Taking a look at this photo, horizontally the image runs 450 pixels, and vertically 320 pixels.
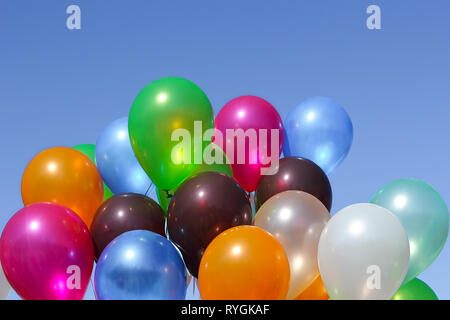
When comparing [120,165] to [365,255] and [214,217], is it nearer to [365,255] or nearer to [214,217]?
[214,217]

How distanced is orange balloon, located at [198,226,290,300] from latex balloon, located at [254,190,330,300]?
36 cm

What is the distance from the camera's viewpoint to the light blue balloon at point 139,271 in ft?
14.8

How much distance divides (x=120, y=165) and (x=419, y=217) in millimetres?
2841

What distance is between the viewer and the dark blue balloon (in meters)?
6.15

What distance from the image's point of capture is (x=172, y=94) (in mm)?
5430

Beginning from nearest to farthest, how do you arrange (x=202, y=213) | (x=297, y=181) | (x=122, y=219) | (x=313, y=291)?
1. (x=202, y=213)
2. (x=313, y=291)
3. (x=122, y=219)
4. (x=297, y=181)

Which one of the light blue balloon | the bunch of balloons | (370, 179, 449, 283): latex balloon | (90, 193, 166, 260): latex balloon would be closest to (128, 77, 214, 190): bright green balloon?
the bunch of balloons

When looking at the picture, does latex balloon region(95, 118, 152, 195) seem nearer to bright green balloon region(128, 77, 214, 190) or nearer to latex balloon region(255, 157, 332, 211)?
bright green balloon region(128, 77, 214, 190)

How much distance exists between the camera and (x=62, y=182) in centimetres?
565

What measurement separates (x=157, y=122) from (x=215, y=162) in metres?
0.69

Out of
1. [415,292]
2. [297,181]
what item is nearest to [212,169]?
[297,181]

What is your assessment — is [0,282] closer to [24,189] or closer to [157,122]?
[24,189]
